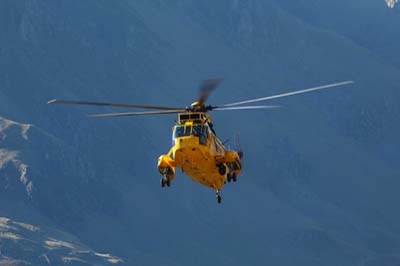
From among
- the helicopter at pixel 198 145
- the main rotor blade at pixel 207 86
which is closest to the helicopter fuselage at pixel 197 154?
the helicopter at pixel 198 145

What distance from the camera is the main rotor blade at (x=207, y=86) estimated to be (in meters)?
119

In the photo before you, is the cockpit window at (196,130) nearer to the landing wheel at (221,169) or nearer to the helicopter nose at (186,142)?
the helicopter nose at (186,142)

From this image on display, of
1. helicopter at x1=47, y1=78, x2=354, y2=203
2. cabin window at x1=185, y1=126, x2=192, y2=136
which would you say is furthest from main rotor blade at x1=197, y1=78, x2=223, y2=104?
cabin window at x1=185, y1=126, x2=192, y2=136

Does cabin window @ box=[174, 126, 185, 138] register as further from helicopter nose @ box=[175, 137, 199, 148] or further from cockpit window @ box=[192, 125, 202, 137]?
cockpit window @ box=[192, 125, 202, 137]

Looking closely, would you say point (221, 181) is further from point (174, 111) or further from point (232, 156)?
point (174, 111)

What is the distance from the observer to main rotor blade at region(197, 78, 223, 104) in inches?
4689

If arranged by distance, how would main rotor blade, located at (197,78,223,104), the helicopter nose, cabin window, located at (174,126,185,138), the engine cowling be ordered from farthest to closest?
the engine cowling < cabin window, located at (174,126,185,138) < the helicopter nose < main rotor blade, located at (197,78,223,104)

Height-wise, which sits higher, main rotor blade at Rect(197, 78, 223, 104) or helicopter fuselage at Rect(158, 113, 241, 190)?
main rotor blade at Rect(197, 78, 223, 104)

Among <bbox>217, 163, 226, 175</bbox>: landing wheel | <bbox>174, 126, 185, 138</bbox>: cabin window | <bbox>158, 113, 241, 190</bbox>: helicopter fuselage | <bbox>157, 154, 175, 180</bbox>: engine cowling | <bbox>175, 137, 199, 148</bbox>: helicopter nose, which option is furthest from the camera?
<bbox>217, 163, 226, 175</bbox>: landing wheel

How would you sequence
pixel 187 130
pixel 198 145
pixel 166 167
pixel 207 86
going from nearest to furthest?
pixel 207 86 → pixel 198 145 → pixel 187 130 → pixel 166 167

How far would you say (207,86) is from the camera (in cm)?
12231

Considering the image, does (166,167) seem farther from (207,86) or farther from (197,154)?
(207,86)

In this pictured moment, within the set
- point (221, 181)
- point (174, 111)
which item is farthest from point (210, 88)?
point (221, 181)

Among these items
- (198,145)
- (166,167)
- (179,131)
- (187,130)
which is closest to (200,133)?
(187,130)
